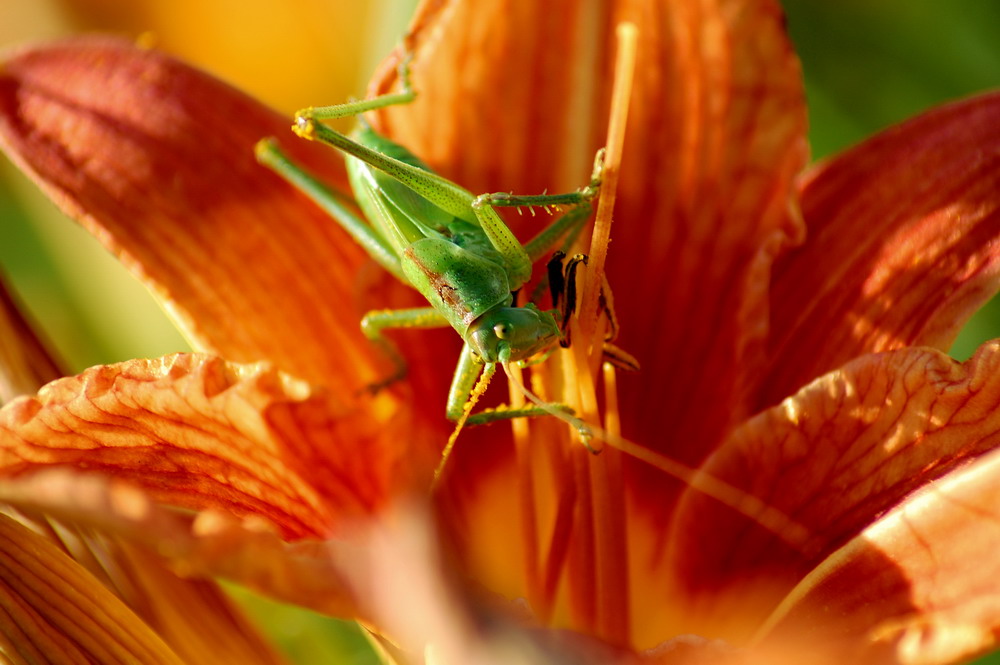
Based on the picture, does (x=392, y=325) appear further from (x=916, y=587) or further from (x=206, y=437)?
(x=916, y=587)

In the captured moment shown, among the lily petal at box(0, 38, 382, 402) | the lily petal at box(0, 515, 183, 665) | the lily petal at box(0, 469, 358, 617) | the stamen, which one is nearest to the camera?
the lily petal at box(0, 469, 358, 617)

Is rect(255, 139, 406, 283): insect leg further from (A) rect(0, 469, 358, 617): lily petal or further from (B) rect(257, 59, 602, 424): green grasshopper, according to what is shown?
(A) rect(0, 469, 358, 617): lily petal

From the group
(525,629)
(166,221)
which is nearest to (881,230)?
(525,629)

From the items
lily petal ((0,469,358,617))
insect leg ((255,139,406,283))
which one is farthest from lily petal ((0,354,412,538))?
insect leg ((255,139,406,283))

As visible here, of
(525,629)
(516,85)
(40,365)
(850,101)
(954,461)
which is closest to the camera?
(525,629)

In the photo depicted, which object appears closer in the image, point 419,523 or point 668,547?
point 419,523

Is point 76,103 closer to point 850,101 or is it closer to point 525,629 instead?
point 525,629
